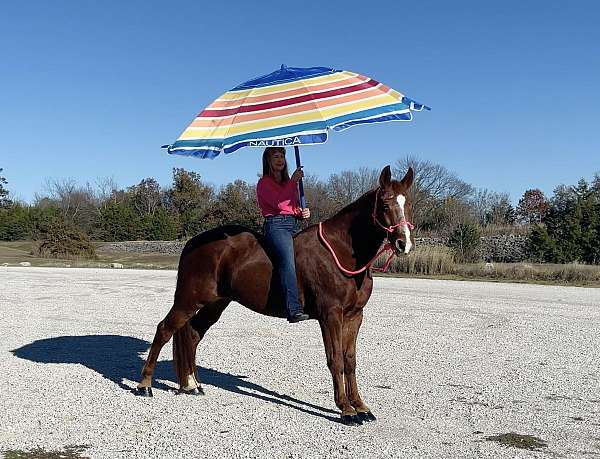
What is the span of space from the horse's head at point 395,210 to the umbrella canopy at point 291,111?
589 millimetres

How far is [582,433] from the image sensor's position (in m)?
5.68

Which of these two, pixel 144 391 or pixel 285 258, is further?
pixel 144 391

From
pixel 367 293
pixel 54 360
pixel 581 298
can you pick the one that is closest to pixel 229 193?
pixel 581 298

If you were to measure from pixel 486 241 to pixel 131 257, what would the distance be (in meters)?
22.3

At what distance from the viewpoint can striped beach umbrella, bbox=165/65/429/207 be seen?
575 cm

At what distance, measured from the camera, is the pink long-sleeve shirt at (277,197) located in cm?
651

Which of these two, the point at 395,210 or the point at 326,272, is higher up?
the point at 395,210

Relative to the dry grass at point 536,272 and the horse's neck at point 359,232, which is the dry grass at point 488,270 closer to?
the dry grass at point 536,272

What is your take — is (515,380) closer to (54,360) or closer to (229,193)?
(54,360)

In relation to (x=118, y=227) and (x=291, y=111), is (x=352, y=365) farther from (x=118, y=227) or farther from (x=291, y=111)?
(x=118, y=227)

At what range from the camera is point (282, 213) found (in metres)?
6.50

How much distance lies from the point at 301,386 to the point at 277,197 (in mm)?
2406

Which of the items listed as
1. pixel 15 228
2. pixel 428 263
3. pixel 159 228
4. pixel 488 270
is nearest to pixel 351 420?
pixel 488 270

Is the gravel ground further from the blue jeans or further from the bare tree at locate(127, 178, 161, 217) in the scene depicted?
the bare tree at locate(127, 178, 161, 217)
